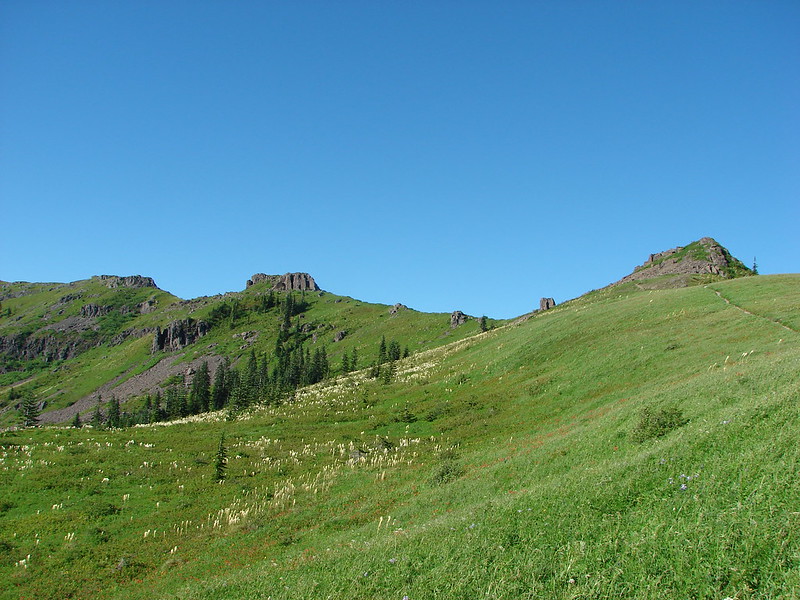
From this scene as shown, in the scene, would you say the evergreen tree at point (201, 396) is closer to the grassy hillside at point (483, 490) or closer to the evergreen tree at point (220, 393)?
the evergreen tree at point (220, 393)

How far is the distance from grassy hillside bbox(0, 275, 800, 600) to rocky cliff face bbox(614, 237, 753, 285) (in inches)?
2399

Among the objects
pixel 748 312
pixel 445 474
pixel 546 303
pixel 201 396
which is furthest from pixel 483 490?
pixel 201 396

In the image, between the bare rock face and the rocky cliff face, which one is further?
the bare rock face

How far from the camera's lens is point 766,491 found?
12.4 meters

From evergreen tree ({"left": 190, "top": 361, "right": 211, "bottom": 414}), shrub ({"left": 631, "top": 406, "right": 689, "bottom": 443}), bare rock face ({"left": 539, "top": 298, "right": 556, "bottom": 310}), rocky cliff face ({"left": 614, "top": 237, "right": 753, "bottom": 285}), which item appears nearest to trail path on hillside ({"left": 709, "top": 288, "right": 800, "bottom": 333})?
shrub ({"left": 631, "top": 406, "right": 689, "bottom": 443})

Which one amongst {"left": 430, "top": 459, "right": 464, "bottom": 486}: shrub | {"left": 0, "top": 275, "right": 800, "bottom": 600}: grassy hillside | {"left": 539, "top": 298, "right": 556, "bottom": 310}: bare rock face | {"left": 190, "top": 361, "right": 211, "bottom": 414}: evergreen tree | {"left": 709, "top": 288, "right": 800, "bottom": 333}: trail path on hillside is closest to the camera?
{"left": 0, "top": 275, "right": 800, "bottom": 600}: grassy hillside

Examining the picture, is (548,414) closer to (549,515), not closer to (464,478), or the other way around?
(464,478)

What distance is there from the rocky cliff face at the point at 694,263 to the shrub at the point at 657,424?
10477 cm

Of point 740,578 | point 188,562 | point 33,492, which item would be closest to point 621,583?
point 740,578

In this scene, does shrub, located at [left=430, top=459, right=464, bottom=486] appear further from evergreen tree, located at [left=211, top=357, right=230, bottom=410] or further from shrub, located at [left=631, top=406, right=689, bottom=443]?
evergreen tree, located at [left=211, top=357, right=230, bottom=410]

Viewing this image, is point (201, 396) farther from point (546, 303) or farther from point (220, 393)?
point (546, 303)

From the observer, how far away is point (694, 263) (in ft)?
Result: 401

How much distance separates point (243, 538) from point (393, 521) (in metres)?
9.25

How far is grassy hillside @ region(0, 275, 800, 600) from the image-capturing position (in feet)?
39.4
